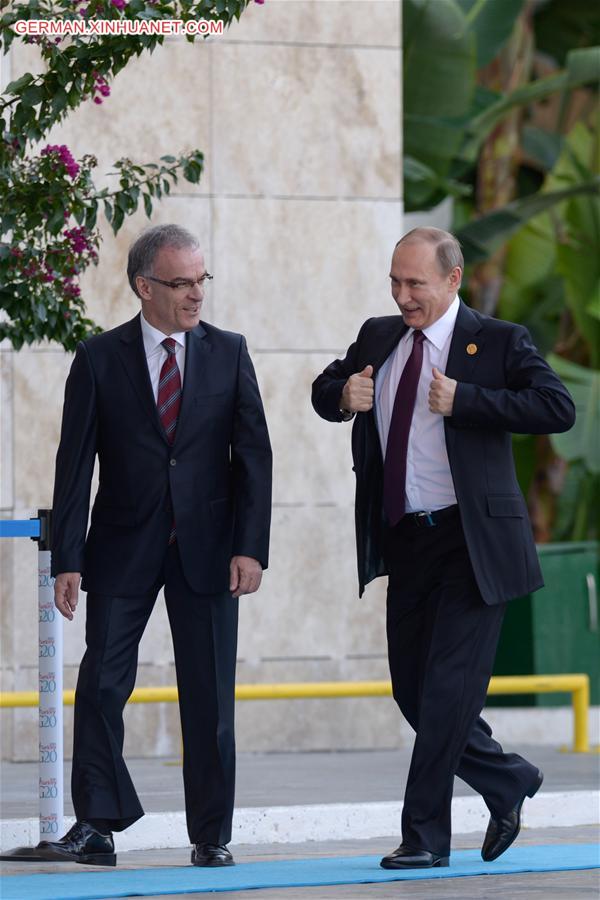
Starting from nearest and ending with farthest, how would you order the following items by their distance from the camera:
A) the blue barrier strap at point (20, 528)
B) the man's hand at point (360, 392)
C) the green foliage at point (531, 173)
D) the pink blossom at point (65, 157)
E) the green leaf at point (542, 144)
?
the man's hand at point (360, 392) < the blue barrier strap at point (20, 528) < the pink blossom at point (65, 157) < the green foliage at point (531, 173) < the green leaf at point (542, 144)

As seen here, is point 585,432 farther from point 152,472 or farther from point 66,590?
point 66,590

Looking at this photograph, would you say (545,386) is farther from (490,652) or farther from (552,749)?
(552,749)

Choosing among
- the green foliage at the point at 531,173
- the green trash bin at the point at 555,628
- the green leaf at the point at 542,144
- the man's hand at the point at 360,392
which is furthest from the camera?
the green leaf at the point at 542,144

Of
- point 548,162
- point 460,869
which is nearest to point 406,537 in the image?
point 460,869

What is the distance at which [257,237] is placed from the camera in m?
10.6

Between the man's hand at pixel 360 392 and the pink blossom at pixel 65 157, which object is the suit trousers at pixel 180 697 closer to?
the man's hand at pixel 360 392

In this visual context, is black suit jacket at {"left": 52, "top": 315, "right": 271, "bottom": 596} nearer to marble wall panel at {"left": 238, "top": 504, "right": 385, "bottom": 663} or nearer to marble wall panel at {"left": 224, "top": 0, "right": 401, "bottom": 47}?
marble wall panel at {"left": 238, "top": 504, "right": 385, "bottom": 663}

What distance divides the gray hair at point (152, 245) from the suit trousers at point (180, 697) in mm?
878

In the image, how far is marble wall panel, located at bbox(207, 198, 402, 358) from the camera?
1060cm

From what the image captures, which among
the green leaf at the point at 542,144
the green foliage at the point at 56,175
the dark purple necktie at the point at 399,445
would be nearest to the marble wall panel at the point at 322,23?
the green foliage at the point at 56,175

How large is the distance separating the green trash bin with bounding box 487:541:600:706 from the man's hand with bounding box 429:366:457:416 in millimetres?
7675

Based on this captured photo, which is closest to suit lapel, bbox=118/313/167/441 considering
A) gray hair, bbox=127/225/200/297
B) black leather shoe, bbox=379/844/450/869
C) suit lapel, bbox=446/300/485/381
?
gray hair, bbox=127/225/200/297

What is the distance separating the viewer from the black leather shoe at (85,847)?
6.09 meters

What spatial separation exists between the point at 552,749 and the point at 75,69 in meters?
6.00
